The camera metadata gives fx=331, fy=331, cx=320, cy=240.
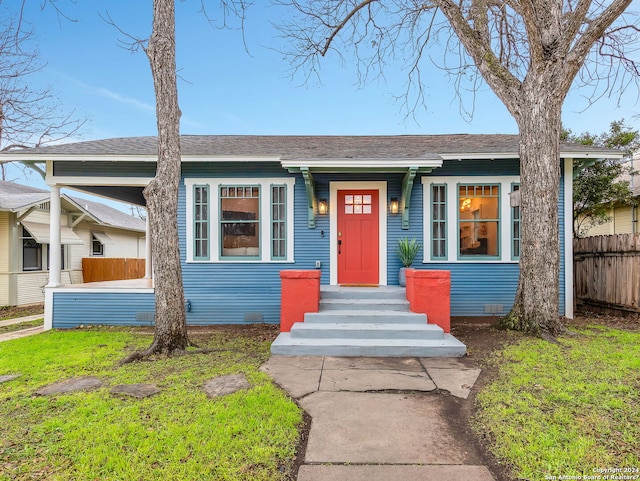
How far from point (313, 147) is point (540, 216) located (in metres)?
4.71

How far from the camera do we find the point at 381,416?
8.91 ft

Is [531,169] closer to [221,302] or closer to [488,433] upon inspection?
[488,433]

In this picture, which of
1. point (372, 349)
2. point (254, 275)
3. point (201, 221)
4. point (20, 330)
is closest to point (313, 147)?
point (201, 221)

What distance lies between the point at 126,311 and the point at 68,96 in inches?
454

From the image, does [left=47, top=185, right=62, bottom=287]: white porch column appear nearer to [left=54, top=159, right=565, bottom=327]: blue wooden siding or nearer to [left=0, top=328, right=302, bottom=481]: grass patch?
[left=54, top=159, right=565, bottom=327]: blue wooden siding

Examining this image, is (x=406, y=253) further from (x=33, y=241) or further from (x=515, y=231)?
(x=33, y=241)

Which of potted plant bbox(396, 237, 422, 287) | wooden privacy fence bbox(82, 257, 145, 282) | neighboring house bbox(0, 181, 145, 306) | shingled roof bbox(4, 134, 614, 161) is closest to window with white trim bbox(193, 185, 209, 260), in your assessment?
shingled roof bbox(4, 134, 614, 161)

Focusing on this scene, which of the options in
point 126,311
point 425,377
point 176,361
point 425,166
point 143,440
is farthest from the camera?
point 126,311

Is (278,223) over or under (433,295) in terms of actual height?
over

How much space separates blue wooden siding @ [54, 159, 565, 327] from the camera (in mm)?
7043

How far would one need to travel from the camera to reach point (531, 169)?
5.34 meters

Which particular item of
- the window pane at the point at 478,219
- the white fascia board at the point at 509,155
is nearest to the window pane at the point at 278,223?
the white fascia board at the point at 509,155

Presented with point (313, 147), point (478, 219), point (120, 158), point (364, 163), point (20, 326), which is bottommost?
point (20, 326)

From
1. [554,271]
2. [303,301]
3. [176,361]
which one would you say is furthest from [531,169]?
[176,361]
